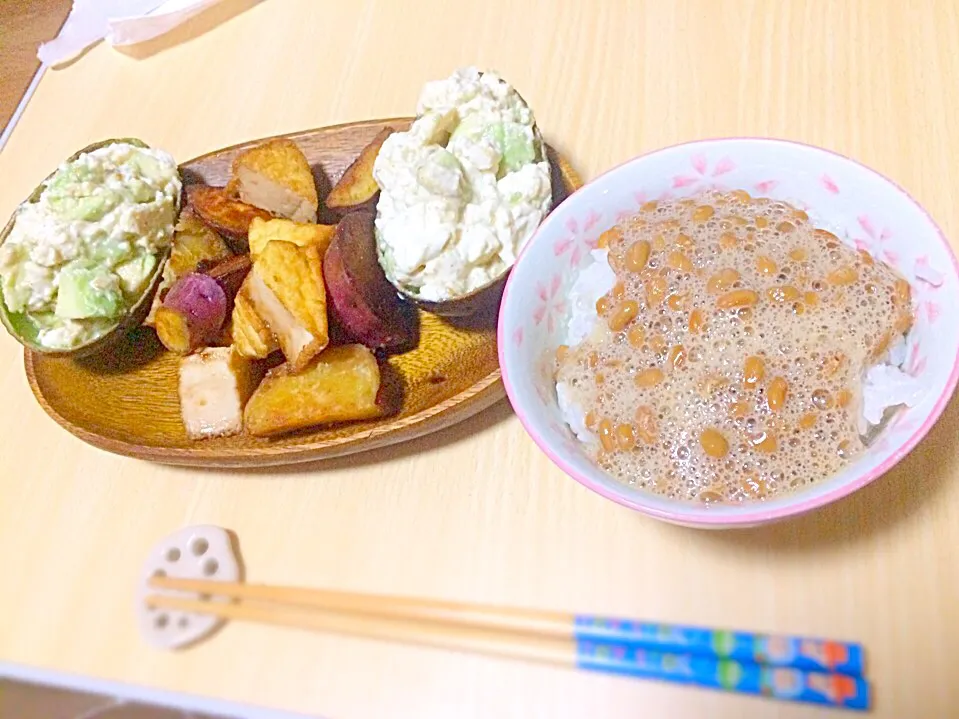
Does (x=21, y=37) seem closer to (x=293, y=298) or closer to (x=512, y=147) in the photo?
(x=293, y=298)

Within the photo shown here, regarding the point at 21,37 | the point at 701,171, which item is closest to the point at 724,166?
the point at 701,171

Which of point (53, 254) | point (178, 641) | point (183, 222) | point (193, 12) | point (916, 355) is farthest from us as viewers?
point (193, 12)

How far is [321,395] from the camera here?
40.9 inches

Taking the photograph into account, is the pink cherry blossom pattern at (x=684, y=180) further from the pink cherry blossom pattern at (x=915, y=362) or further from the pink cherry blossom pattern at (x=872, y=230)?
the pink cherry blossom pattern at (x=915, y=362)

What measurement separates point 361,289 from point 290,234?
18cm

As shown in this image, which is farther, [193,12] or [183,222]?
[193,12]

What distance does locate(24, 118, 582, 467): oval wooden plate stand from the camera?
1.02 meters

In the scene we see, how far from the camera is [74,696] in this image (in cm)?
102

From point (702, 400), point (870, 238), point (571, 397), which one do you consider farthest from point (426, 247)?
point (870, 238)

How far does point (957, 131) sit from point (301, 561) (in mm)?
1162

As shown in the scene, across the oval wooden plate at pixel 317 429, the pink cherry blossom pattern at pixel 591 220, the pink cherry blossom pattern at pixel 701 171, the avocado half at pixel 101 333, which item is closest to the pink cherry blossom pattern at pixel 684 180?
the pink cherry blossom pattern at pixel 701 171

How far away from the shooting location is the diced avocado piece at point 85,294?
115 cm

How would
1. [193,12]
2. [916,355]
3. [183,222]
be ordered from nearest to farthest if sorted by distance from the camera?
1. [916,355]
2. [183,222]
3. [193,12]

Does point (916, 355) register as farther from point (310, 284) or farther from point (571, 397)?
point (310, 284)
